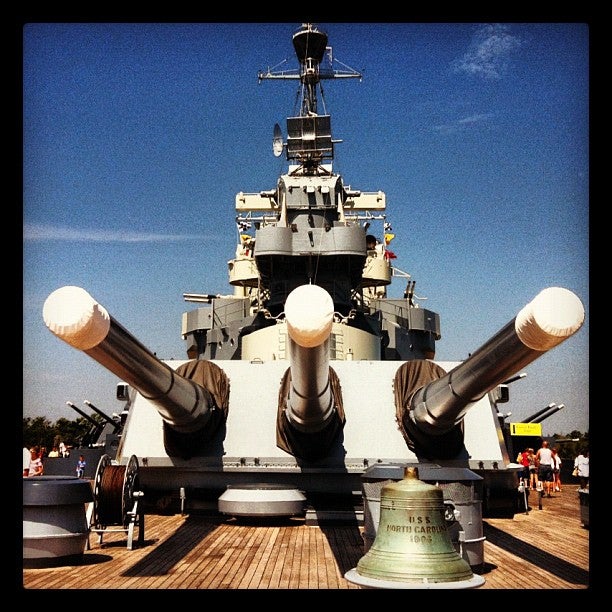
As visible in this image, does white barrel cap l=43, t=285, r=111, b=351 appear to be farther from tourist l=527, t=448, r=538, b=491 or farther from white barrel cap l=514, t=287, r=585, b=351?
tourist l=527, t=448, r=538, b=491

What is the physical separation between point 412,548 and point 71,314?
1.91 m

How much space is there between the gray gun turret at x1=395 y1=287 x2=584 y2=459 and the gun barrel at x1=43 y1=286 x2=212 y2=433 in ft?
6.11

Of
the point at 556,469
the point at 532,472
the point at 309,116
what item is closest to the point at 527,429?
the point at 532,472

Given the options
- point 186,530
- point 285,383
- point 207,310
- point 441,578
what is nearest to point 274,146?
point 207,310

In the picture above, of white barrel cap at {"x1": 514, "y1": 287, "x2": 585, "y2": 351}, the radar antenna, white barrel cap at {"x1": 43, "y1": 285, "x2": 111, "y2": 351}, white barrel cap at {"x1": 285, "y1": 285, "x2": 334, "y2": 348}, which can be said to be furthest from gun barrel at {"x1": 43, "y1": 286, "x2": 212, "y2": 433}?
the radar antenna

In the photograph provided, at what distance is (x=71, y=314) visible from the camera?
4043 millimetres

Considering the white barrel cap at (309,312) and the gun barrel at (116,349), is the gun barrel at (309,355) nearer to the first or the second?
the white barrel cap at (309,312)

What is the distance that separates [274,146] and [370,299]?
283cm

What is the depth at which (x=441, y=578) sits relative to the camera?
3672 millimetres

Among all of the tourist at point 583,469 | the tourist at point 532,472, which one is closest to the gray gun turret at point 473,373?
the tourist at point 583,469

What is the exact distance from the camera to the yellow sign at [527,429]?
13914 mm

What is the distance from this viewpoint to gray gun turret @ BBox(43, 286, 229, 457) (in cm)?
406
